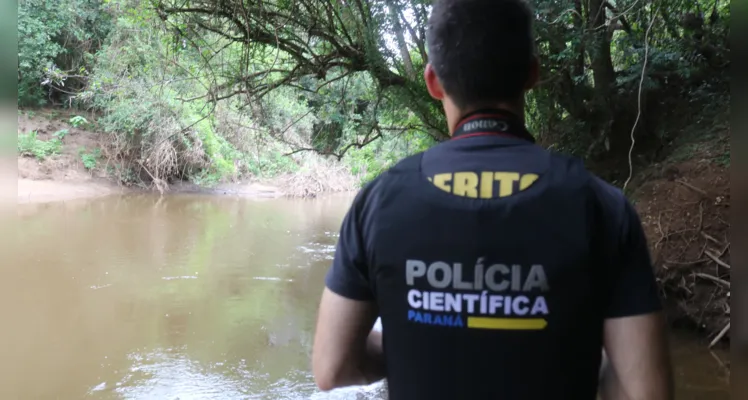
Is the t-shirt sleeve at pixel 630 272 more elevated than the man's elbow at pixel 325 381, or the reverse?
the t-shirt sleeve at pixel 630 272

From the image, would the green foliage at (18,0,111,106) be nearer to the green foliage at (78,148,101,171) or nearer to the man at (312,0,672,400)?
the green foliage at (78,148,101,171)

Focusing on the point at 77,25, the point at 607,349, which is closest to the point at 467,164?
the point at 607,349

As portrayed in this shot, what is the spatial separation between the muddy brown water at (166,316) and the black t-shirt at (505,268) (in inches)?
139

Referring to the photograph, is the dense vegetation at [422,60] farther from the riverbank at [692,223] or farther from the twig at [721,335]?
the twig at [721,335]

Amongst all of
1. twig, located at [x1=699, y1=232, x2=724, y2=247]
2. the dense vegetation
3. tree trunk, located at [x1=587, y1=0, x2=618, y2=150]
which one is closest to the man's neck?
the dense vegetation

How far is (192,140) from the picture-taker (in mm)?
17766

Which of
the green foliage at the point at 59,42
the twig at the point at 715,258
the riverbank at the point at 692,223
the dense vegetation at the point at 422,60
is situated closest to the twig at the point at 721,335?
the riverbank at the point at 692,223

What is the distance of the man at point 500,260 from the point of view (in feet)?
2.81

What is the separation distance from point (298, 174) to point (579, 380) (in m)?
19.4

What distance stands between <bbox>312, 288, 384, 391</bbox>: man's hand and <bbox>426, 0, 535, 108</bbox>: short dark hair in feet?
1.45

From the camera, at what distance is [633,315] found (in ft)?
2.90

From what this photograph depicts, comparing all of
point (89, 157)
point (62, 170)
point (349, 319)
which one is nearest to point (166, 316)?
point (349, 319)

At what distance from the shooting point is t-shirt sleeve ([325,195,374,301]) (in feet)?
3.17

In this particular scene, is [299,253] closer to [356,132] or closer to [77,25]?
[356,132]
